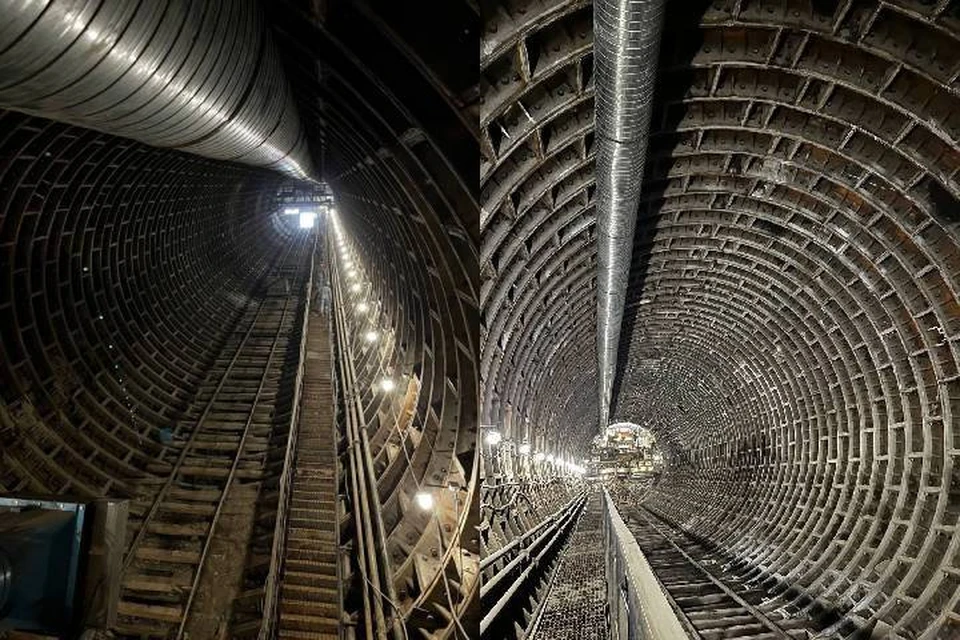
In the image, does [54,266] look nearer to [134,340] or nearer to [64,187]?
[64,187]

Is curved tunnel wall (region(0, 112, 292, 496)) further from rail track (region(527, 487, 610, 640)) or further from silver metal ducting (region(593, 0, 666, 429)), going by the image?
silver metal ducting (region(593, 0, 666, 429))

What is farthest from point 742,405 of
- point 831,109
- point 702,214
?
point 831,109

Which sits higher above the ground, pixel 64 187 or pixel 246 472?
pixel 64 187

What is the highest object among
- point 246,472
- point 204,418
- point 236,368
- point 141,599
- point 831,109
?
point 831,109

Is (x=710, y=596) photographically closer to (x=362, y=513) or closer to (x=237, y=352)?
(x=362, y=513)

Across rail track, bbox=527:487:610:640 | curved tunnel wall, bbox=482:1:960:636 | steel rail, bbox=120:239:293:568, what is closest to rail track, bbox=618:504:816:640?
curved tunnel wall, bbox=482:1:960:636

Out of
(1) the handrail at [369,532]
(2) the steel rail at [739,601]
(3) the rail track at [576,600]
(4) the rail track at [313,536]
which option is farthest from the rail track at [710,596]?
(4) the rail track at [313,536]

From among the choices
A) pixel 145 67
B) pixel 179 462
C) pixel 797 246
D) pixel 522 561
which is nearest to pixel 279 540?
pixel 179 462
